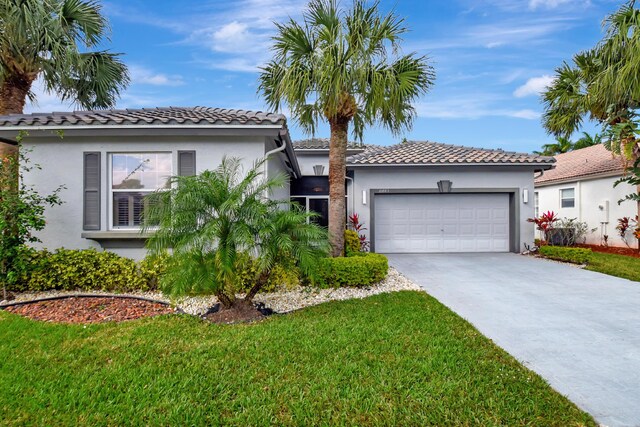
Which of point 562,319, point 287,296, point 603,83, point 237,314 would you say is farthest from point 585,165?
point 237,314

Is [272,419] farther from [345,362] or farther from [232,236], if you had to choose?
[232,236]

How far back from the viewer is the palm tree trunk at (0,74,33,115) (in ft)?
32.0

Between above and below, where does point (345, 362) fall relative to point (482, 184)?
below

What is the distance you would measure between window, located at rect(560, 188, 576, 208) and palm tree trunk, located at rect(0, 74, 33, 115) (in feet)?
73.3

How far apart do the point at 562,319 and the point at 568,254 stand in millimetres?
6671

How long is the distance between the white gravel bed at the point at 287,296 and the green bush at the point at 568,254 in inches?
252

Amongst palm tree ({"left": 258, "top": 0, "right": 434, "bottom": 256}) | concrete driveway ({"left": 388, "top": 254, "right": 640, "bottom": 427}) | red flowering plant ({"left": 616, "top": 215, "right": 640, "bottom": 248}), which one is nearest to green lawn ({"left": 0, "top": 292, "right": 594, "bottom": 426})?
concrete driveway ({"left": 388, "top": 254, "right": 640, "bottom": 427})

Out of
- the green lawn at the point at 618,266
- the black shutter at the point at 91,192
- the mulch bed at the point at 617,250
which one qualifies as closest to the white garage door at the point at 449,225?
the green lawn at the point at 618,266

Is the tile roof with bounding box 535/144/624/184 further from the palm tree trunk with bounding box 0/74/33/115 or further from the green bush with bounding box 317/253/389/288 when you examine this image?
the palm tree trunk with bounding box 0/74/33/115

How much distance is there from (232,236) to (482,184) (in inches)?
429

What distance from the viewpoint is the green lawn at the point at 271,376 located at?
2930mm

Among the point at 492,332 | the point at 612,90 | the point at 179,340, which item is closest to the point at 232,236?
the point at 179,340

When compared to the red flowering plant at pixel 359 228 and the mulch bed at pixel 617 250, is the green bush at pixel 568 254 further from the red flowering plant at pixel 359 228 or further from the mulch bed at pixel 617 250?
the red flowering plant at pixel 359 228

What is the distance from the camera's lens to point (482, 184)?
12820 millimetres
